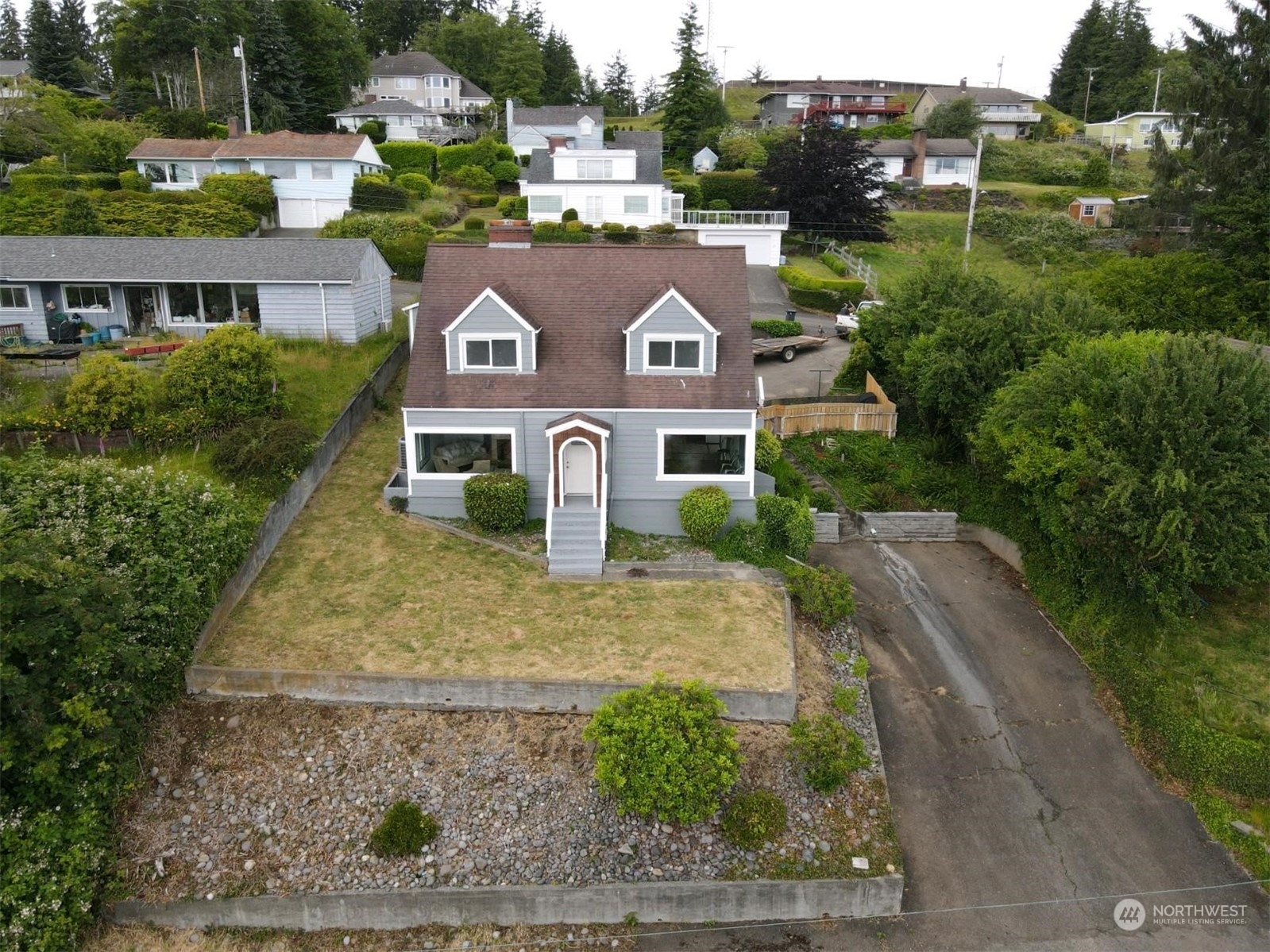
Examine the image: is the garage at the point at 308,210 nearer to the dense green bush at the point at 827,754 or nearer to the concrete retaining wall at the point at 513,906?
the concrete retaining wall at the point at 513,906

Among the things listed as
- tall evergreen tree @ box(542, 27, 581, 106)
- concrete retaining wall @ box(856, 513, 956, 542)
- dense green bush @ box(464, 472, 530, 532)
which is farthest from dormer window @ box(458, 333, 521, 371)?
tall evergreen tree @ box(542, 27, 581, 106)

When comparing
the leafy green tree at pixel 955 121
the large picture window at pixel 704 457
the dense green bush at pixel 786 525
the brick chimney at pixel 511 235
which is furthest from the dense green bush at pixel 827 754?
the leafy green tree at pixel 955 121

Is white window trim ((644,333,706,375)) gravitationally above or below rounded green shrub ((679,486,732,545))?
above

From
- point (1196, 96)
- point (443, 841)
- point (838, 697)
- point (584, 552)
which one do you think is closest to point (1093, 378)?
point (838, 697)

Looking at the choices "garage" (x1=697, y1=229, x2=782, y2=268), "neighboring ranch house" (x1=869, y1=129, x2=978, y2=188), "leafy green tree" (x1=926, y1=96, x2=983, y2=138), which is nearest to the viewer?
"garage" (x1=697, y1=229, x2=782, y2=268)

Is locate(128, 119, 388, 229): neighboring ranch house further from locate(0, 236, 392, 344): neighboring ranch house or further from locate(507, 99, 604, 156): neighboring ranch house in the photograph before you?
locate(0, 236, 392, 344): neighboring ranch house

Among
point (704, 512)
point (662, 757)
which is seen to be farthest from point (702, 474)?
point (662, 757)
